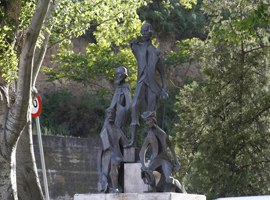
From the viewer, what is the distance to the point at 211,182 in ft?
96.3

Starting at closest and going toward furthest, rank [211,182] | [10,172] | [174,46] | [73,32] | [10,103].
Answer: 1. [10,172]
2. [10,103]
3. [73,32]
4. [211,182]
5. [174,46]

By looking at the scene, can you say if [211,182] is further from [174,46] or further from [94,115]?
[174,46]

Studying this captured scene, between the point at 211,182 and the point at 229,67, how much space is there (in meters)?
3.73

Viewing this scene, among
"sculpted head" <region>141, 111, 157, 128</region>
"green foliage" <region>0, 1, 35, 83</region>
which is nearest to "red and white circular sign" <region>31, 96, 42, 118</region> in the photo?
"green foliage" <region>0, 1, 35, 83</region>

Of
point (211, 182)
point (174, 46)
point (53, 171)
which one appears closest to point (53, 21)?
point (211, 182)

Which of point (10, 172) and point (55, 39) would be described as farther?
point (55, 39)

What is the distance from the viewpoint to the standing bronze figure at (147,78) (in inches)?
709

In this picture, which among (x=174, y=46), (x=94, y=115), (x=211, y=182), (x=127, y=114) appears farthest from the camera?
(x=174, y=46)

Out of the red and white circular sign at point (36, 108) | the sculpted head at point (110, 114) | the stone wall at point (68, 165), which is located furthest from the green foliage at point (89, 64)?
the sculpted head at point (110, 114)

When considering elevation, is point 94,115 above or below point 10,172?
above

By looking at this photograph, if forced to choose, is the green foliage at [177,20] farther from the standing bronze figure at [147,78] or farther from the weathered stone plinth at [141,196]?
the weathered stone plinth at [141,196]

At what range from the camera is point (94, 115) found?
Result: 51031 millimetres

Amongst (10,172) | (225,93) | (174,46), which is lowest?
(10,172)

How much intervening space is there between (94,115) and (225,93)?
2115cm
